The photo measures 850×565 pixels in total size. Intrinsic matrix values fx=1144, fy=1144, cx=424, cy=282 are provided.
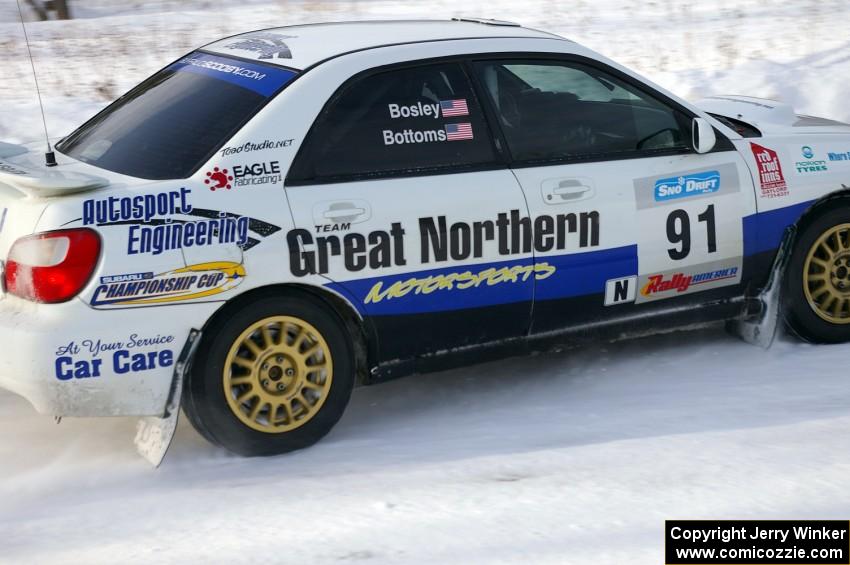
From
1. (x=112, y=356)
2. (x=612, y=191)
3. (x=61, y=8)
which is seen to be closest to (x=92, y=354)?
(x=112, y=356)

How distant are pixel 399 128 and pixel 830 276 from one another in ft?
7.61

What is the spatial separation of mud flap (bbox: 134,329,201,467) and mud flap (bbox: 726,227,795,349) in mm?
2715

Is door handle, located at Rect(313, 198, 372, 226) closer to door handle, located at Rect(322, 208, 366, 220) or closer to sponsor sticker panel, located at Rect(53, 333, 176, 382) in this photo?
door handle, located at Rect(322, 208, 366, 220)

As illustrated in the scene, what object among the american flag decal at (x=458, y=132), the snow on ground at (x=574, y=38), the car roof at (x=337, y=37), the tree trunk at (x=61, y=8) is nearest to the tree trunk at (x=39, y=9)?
the tree trunk at (x=61, y=8)

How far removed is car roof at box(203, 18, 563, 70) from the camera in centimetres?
469

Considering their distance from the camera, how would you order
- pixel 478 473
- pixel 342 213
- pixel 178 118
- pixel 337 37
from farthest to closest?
pixel 337 37, pixel 178 118, pixel 342 213, pixel 478 473

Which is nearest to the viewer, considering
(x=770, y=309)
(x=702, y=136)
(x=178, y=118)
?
(x=178, y=118)

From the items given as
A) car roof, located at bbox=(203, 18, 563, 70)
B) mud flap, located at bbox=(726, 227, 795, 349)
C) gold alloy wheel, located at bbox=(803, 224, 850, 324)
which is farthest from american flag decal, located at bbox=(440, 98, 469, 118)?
gold alloy wheel, located at bbox=(803, 224, 850, 324)

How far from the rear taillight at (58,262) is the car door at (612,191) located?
1748mm

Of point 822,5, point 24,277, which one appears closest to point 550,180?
point 24,277

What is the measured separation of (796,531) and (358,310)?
1791 mm

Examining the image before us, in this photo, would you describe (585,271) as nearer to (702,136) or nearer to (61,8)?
(702,136)

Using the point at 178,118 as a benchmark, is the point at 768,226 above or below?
below

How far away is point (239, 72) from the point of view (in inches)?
184
